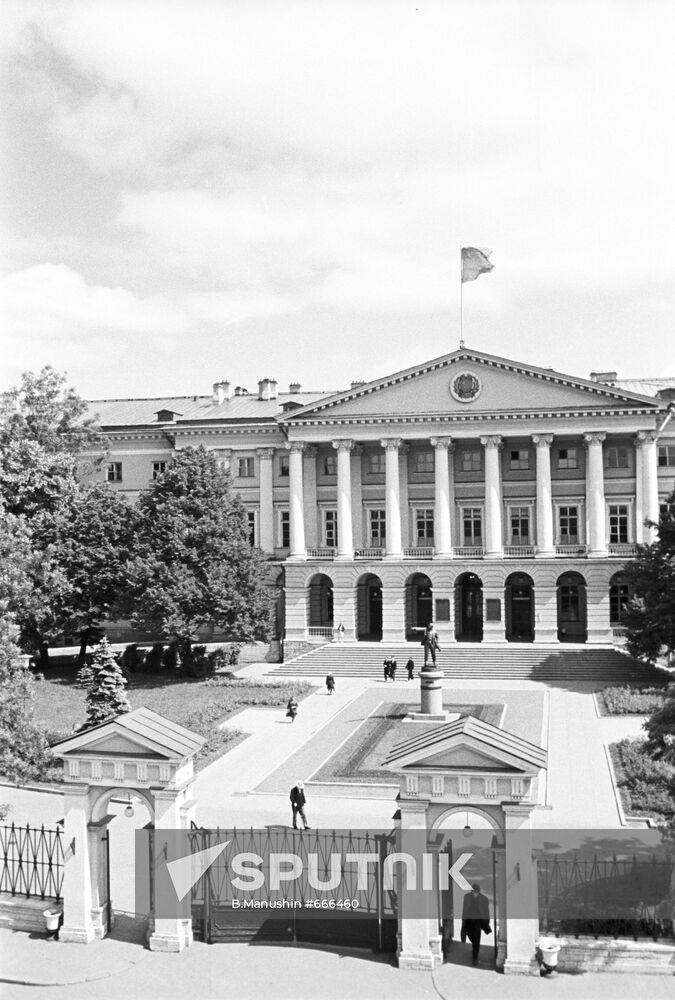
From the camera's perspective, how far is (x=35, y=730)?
22641 millimetres

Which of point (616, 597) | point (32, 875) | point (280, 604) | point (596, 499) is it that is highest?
point (596, 499)

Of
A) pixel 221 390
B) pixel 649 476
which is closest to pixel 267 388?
pixel 221 390

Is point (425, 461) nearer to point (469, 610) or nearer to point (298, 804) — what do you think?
point (469, 610)

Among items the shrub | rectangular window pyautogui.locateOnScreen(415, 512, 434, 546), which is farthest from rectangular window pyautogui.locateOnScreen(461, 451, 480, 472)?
the shrub

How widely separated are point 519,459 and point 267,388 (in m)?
20.5

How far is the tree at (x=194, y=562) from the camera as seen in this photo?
4959 cm

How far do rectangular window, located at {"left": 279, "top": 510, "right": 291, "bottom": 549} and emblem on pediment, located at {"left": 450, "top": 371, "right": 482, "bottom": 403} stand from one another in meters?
14.9

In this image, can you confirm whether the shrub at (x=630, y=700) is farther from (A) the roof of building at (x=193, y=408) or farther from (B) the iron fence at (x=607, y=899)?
(A) the roof of building at (x=193, y=408)

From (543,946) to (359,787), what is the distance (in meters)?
14.2

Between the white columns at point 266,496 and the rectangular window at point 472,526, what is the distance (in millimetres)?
13464

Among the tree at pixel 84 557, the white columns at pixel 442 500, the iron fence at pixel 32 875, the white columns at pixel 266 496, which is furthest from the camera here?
the white columns at pixel 266 496

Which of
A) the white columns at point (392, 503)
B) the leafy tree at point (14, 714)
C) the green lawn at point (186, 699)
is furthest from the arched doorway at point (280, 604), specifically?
the leafy tree at point (14, 714)

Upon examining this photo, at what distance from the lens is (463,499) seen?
6216 centimetres

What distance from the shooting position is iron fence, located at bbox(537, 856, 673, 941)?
15.5 meters
